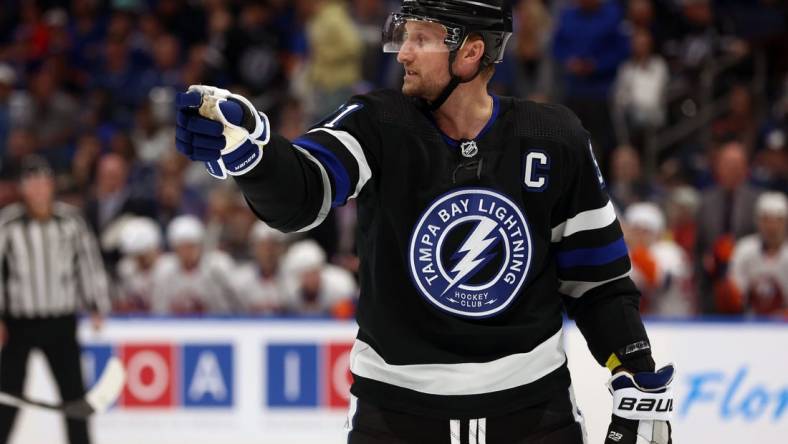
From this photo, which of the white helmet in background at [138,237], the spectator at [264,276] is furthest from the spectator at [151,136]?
the spectator at [264,276]

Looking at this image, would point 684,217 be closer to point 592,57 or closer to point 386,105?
point 592,57

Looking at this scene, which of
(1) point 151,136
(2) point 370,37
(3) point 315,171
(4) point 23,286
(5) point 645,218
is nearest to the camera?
(3) point 315,171

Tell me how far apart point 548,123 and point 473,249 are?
32 cm

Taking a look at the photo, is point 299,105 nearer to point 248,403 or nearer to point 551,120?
point 248,403

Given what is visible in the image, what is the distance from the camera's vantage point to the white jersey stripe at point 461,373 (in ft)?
7.64

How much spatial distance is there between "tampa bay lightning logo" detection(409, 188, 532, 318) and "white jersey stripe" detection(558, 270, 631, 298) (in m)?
0.22

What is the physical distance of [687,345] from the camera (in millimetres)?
6230

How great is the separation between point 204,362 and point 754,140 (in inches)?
Answer: 170

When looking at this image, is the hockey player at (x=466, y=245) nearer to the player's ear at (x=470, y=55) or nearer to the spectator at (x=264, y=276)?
the player's ear at (x=470, y=55)

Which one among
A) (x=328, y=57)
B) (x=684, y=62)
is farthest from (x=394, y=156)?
(x=684, y=62)

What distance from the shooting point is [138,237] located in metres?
7.80

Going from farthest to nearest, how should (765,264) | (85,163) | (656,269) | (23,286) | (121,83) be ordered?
(121,83), (85,163), (656,269), (765,264), (23,286)

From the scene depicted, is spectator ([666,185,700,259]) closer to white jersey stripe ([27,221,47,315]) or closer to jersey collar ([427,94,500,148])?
white jersey stripe ([27,221,47,315])

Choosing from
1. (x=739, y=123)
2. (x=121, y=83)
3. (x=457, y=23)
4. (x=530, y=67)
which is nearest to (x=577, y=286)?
(x=457, y=23)
